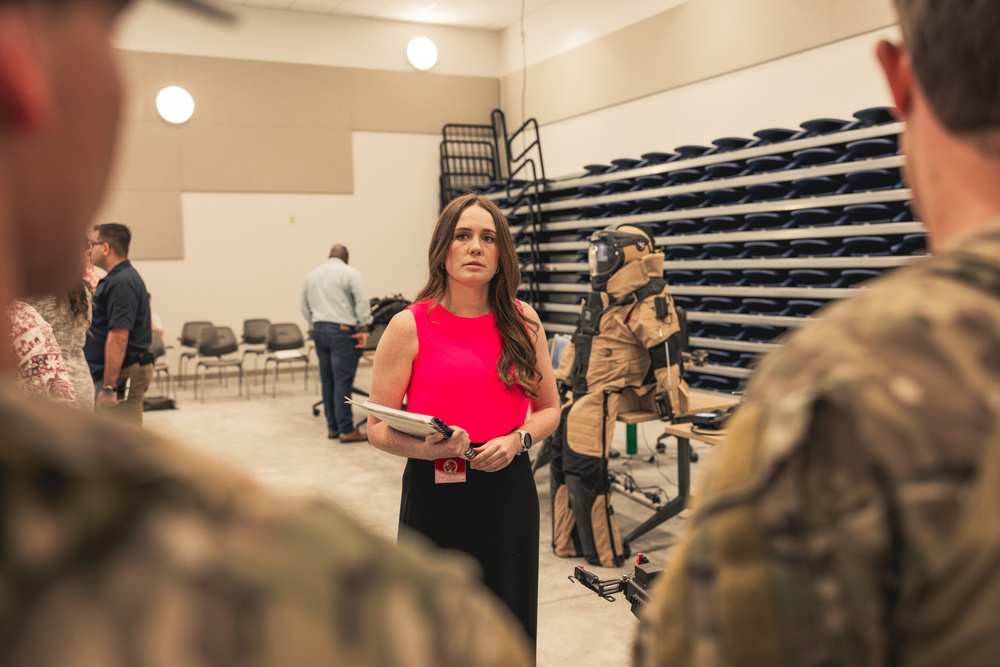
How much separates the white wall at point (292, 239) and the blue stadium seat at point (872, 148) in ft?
21.2

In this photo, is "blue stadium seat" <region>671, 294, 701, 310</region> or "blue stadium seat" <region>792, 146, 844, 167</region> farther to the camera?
"blue stadium seat" <region>671, 294, 701, 310</region>

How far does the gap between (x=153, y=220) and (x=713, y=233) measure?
8138mm

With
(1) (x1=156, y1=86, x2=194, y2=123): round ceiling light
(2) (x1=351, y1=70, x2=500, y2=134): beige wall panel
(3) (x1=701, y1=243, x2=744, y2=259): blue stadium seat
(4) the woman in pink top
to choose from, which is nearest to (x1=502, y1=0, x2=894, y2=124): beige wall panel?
(2) (x1=351, y1=70, x2=500, y2=134): beige wall panel

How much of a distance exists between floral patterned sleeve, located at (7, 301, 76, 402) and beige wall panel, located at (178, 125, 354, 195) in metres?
10.1

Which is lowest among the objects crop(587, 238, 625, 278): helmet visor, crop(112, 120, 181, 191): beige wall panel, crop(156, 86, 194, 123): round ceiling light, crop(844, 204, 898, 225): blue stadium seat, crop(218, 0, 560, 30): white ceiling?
crop(587, 238, 625, 278): helmet visor

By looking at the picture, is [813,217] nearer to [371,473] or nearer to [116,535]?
[371,473]

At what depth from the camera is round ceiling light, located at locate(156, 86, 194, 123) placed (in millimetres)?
12352

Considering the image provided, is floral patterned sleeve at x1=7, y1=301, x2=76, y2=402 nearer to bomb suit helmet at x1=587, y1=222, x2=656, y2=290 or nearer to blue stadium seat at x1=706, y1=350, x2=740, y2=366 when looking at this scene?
bomb suit helmet at x1=587, y1=222, x2=656, y2=290

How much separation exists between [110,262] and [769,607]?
506 cm

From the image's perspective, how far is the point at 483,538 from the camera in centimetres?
275

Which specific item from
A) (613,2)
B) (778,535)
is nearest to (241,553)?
(778,535)

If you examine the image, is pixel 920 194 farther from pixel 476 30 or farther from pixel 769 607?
pixel 476 30

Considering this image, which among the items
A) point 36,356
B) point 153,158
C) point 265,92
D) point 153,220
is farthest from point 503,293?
point 265,92

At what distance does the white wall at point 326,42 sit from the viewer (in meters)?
12.5
